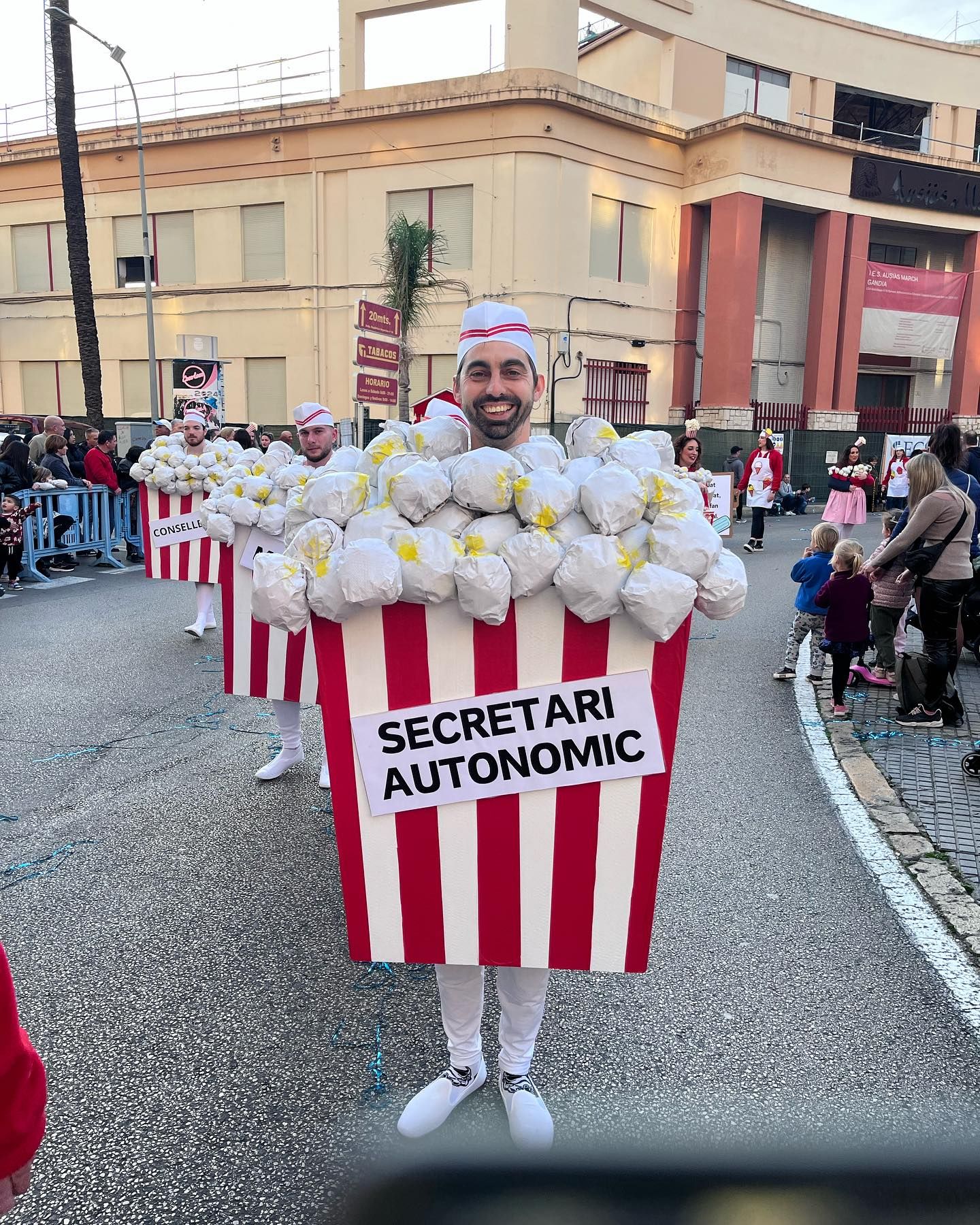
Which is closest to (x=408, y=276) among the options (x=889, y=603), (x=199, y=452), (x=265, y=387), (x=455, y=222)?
(x=455, y=222)

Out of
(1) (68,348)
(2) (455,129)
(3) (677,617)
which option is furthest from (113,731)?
(1) (68,348)

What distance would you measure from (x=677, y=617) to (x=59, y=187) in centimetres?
3372

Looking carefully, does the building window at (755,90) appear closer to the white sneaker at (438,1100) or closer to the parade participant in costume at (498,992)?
the parade participant in costume at (498,992)

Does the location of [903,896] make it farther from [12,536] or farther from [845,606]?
[12,536]

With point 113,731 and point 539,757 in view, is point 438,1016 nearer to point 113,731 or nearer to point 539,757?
point 539,757

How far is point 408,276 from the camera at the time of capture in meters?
24.3

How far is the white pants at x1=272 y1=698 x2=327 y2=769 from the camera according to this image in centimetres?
505

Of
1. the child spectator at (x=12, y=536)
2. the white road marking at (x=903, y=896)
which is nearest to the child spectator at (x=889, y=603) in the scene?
the white road marking at (x=903, y=896)

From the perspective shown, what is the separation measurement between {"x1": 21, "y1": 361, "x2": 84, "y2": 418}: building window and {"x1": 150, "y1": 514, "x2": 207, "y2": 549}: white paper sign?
24357 millimetres

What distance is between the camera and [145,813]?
15.3 feet

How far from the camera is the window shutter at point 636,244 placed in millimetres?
26281

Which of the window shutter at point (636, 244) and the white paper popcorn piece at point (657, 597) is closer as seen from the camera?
the white paper popcorn piece at point (657, 597)

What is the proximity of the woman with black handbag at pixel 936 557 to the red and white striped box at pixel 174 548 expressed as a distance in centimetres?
583

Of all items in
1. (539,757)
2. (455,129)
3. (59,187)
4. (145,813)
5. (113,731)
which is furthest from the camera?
(59,187)
